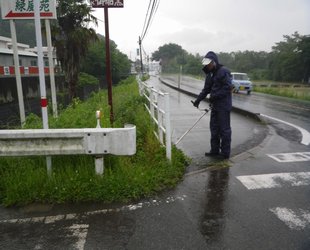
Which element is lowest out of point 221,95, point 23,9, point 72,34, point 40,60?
point 221,95

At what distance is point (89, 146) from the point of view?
381 cm

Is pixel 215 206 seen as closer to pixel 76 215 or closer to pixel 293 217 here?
pixel 293 217

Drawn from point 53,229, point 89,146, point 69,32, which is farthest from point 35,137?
point 69,32

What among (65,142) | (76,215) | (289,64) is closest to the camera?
(76,215)

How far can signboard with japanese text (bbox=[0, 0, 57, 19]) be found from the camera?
18.5ft

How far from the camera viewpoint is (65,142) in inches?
151

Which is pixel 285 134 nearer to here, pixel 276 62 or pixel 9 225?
pixel 9 225

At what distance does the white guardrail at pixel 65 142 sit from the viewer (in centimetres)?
378

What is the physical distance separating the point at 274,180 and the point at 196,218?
64.4 inches

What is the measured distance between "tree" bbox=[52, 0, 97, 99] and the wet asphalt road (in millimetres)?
17590

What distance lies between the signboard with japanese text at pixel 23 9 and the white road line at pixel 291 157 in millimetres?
5087

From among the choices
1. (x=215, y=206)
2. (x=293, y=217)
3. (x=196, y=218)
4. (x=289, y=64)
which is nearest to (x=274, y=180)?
(x=293, y=217)

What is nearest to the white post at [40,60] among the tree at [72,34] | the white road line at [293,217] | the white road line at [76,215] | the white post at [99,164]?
the white post at [99,164]

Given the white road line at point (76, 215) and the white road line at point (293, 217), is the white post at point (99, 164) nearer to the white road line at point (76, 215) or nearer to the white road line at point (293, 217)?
the white road line at point (76, 215)
